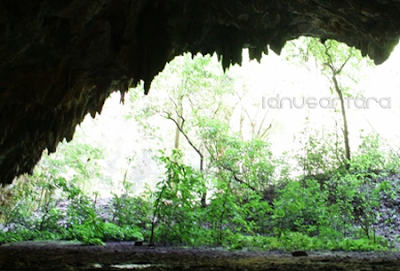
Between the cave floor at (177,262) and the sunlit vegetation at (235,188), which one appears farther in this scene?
the sunlit vegetation at (235,188)

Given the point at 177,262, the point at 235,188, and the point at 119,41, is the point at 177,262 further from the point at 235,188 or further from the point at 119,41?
the point at 235,188

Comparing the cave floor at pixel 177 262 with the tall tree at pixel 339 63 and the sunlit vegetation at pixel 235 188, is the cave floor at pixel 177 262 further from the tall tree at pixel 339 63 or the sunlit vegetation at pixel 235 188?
the tall tree at pixel 339 63

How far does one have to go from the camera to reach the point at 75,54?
6781 mm

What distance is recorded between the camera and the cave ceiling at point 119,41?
5.87m

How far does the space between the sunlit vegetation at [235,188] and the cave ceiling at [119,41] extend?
259 centimetres

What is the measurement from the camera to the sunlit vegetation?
9.62 meters

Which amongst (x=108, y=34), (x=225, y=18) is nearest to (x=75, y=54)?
(x=108, y=34)

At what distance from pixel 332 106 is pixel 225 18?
1143 cm

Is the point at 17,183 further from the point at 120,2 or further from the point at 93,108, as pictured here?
the point at 120,2

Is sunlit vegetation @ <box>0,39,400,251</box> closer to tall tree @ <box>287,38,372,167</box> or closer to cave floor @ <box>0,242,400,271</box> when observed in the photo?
tall tree @ <box>287,38,372,167</box>

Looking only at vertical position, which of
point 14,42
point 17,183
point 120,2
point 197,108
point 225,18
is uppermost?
point 197,108

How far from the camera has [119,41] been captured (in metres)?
7.10

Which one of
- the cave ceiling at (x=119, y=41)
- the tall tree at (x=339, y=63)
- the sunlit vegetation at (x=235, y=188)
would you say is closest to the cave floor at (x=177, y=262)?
the sunlit vegetation at (x=235, y=188)

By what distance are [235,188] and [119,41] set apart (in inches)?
415
